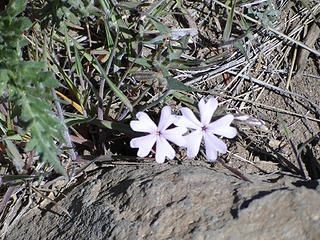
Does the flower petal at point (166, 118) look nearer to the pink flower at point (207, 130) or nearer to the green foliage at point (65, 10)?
the pink flower at point (207, 130)

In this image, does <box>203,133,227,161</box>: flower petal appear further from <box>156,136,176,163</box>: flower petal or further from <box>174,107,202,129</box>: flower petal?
<box>156,136,176,163</box>: flower petal

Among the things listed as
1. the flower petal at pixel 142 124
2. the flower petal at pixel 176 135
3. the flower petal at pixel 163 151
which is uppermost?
the flower petal at pixel 142 124

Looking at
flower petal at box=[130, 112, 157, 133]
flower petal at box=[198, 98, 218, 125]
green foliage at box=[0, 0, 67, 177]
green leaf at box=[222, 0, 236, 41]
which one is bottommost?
flower petal at box=[130, 112, 157, 133]

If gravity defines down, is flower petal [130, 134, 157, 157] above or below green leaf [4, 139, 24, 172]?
above

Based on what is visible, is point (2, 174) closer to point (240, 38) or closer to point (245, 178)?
point (245, 178)

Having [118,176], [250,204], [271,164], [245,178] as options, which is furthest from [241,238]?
[271,164]

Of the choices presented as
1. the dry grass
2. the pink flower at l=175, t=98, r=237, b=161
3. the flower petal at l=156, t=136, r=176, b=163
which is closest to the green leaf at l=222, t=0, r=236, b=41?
the dry grass

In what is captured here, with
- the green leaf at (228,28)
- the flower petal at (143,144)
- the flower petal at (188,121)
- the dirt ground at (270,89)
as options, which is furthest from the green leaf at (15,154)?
the green leaf at (228,28)
